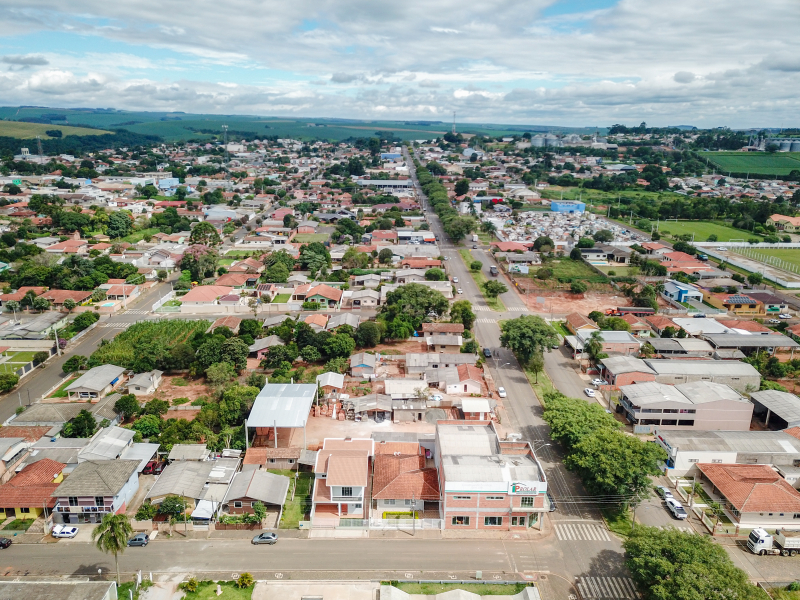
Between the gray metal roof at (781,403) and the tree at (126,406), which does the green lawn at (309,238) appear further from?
the gray metal roof at (781,403)

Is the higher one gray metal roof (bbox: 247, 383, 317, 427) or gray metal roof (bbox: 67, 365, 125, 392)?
gray metal roof (bbox: 247, 383, 317, 427)

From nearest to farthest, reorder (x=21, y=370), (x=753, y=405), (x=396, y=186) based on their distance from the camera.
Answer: (x=753, y=405)
(x=21, y=370)
(x=396, y=186)

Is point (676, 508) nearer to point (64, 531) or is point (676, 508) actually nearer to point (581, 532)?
point (581, 532)

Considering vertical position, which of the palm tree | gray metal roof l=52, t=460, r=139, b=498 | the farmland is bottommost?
the farmland

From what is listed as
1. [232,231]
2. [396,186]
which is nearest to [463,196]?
[396,186]

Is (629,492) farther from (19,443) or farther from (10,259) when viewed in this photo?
(10,259)

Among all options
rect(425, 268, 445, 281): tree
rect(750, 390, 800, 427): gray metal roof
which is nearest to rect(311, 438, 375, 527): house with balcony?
rect(750, 390, 800, 427): gray metal roof

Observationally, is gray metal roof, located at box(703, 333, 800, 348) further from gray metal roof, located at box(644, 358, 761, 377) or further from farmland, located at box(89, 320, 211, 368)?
farmland, located at box(89, 320, 211, 368)

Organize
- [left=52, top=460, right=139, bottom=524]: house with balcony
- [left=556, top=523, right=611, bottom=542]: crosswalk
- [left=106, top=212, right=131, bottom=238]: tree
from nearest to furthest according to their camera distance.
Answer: [left=556, top=523, right=611, bottom=542]: crosswalk, [left=52, top=460, right=139, bottom=524]: house with balcony, [left=106, top=212, right=131, bottom=238]: tree
